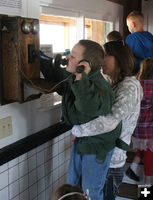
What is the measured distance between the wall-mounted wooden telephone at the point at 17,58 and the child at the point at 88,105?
0.17m

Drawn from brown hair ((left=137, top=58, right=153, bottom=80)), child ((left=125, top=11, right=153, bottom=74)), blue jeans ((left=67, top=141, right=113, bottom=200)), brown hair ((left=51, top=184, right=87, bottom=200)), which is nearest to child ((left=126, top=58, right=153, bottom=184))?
brown hair ((left=137, top=58, right=153, bottom=80))

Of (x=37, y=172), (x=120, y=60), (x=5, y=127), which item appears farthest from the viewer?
(x=37, y=172)

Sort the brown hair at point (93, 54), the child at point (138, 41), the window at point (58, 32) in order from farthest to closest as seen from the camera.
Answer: the child at point (138, 41) < the window at point (58, 32) < the brown hair at point (93, 54)

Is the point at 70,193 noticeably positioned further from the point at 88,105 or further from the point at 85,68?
the point at 85,68

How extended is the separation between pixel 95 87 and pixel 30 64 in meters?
0.38

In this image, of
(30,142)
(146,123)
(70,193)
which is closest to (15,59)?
(30,142)

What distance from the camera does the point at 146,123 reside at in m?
2.90

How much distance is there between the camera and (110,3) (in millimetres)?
3039

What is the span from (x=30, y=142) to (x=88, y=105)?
66 centimetres

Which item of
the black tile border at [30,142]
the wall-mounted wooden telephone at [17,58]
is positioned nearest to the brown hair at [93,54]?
the wall-mounted wooden telephone at [17,58]

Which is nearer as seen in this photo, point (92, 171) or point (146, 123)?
point (92, 171)

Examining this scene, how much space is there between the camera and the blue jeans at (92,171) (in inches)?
67.3

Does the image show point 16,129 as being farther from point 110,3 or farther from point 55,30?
point 110,3

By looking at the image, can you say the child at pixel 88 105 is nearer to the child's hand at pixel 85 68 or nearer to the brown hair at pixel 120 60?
the child's hand at pixel 85 68
